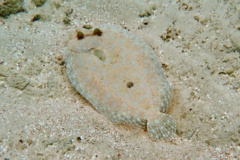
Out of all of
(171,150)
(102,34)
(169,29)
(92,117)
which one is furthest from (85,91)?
(169,29)

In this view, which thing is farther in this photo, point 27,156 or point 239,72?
point 239,72

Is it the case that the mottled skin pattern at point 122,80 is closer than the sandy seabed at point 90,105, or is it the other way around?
the sandy seabed at point 90,105

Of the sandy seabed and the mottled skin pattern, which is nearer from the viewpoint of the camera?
the sandy seabed

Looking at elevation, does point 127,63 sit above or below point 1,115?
above

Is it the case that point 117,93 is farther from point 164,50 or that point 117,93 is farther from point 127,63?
point 164,50

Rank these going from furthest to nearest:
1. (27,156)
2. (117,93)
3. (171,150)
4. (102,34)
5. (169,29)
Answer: (169,29) < (102,34) < (117,93) < (171,150) < (27,156)
